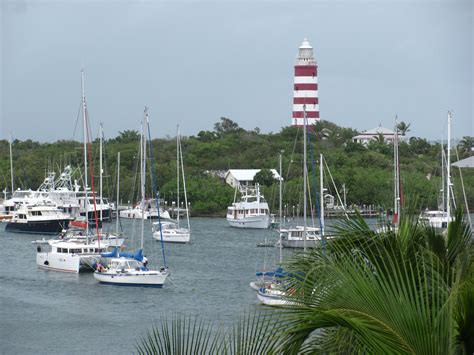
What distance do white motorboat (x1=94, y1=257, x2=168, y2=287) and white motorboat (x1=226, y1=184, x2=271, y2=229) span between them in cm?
2462

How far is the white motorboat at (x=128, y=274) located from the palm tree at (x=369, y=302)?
26.7 metres

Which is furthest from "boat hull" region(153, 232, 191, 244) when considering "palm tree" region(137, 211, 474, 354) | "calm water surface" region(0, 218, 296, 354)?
"palm tree" region(137, 211, 474, 354)

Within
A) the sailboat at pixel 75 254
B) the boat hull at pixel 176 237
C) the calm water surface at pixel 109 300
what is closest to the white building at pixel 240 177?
the boat hull at pixel 176 237

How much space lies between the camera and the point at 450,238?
6922 mm

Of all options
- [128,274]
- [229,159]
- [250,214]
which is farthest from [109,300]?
[229,159]

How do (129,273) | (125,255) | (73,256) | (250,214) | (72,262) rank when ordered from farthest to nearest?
(250,214), (73,256), (72,262), (125,255), (129,273)

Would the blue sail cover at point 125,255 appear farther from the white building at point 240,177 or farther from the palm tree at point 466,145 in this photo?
the palm tree at point 466,145

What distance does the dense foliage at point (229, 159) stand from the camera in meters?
70.2

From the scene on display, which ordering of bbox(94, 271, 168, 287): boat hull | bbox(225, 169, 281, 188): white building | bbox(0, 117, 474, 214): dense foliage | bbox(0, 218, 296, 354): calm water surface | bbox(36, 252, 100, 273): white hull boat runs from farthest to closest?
1. bbox(225, 169, 281, 188): white building
2. bbox(0, 117, 474, 214): dense foliage
3. bbox(36, 252, 100, 273): white hull boat
4. bbox(94, 271, 168, 287): boat hull
5. bbox(0, 218, 296, 354): calm water surface

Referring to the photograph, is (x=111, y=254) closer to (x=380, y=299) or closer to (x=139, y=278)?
(x=139, y=278)

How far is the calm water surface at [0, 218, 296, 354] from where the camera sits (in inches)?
983

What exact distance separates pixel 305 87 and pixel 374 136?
10.2m

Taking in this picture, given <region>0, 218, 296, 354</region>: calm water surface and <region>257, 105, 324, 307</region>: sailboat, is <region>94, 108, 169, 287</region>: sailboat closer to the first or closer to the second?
<region>0, 218, 296, 354</region>: calm water surface

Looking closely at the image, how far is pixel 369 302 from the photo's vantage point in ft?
17.6
